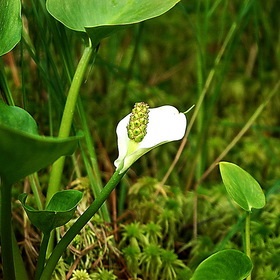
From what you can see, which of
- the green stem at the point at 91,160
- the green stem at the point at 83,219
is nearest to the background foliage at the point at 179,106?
the green stem at the point at 91,160

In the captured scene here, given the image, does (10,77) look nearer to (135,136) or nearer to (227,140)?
(227,140)

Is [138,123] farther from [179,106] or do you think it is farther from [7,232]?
[179,106]

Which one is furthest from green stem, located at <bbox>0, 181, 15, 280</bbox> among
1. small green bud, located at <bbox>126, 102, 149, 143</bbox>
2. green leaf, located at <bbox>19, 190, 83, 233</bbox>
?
small green bud, located at <bbox>126, 102, 149, 143</bbox>

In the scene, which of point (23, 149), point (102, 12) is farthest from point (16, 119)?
point (102, 12)

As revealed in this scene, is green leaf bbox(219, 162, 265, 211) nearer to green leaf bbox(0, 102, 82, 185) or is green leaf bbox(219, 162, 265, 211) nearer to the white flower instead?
the white flower

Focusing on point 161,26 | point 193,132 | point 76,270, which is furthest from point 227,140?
point 76,270

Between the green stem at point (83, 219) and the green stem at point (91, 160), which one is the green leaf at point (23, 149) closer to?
the green stem at point (83, 219)
